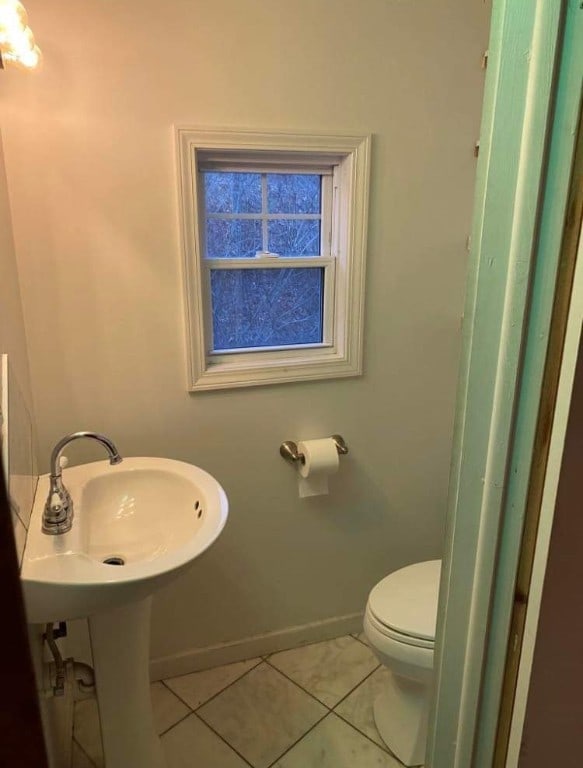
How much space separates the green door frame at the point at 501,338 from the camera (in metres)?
0.54

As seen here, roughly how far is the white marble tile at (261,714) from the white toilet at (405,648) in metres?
0.26

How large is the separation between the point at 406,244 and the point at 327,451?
73cm

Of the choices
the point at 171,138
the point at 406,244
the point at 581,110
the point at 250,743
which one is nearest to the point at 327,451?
the point at 406,244

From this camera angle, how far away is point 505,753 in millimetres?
721

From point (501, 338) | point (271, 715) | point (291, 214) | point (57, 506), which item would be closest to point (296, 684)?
point (271, 715)

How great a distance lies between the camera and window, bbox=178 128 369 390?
66.7 inches

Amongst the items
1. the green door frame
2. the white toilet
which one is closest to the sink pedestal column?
the white toilet

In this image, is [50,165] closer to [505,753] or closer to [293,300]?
[293,300]

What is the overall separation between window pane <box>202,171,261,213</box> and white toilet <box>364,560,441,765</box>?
1.27 meters

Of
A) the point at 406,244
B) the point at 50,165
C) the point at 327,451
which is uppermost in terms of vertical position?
the point at 50,165

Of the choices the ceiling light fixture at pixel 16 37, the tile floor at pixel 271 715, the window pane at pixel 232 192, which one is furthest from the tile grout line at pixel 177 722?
the ceiling light fixture at pixel 16 37

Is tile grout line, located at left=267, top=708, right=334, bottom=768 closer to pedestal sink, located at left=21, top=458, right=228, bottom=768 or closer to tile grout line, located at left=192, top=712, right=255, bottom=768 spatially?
tile grout line, located at left=192, top=712, right=255, bottom=768

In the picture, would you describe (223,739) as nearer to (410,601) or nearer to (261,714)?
(261,714)

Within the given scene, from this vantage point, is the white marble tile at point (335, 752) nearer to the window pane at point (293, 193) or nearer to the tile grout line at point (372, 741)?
the tile grout line at point (372, 741)
